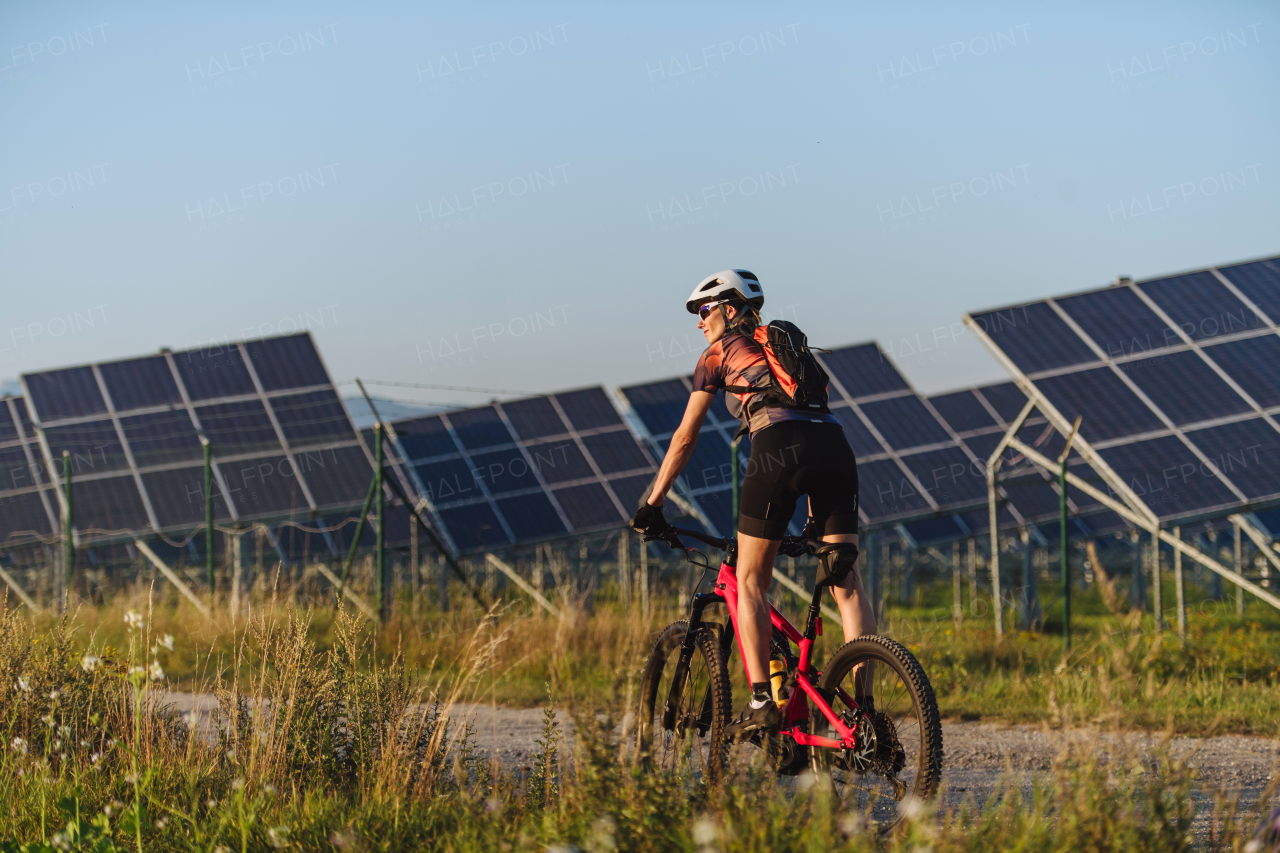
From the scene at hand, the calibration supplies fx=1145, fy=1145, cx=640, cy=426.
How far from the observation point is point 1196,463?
10742 mm

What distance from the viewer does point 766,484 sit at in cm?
414

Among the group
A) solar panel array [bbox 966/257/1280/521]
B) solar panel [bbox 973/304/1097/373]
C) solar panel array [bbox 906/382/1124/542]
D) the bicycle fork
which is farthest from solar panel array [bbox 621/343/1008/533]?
Result: the bicycle fork

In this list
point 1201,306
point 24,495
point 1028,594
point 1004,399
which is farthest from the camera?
point 1004,399

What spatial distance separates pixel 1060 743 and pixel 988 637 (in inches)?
256

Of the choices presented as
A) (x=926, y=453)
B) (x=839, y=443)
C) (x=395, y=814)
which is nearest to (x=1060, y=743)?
(x=839, y=443)

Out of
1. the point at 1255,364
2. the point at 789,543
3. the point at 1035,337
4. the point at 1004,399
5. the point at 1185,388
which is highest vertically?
Result: the point at 1004,399

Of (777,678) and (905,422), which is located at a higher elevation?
(905,422)

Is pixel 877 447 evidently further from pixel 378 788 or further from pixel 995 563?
pixel 378 788

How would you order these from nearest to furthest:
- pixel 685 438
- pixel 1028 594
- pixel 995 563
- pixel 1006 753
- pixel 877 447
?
pixel 685 438 → pixel 1006 753 → pixel 995 563 → pixel 1028 594 → pixel 877 447

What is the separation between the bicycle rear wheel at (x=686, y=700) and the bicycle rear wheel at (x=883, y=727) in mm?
460

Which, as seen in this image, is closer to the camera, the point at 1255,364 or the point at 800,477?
the point at 800,477

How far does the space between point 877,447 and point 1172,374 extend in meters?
4.66

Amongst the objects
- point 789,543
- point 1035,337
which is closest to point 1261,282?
point 1035,337

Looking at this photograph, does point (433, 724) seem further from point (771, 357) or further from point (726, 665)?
point (771, 357)
